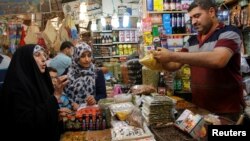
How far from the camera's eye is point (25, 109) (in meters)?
2.05

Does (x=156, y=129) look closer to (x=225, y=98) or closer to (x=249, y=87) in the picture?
(x=225, y=98)

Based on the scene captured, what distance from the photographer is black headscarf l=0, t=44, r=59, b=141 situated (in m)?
2.05

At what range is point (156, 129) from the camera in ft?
6.62

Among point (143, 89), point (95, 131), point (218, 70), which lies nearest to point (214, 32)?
point (218, 70)

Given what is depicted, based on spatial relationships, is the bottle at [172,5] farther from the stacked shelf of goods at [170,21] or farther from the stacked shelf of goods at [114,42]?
the stacked shelf of goods at [114,42]

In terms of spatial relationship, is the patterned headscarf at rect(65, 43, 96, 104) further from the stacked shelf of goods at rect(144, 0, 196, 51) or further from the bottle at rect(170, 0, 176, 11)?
the bottle at rect(170, 0, 176, 11)

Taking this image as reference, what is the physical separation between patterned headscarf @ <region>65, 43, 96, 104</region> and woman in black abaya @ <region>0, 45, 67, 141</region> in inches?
44.0

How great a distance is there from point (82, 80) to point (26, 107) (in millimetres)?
1442

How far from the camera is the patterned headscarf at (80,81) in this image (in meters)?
3.48

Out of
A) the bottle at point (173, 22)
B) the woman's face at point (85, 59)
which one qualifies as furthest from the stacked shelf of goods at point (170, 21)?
the woman's face at point (85, 59)

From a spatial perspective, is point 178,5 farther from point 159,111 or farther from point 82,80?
point 159,111

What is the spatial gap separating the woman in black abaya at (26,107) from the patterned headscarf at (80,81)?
1.12 m

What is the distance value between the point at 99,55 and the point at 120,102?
7729 mm

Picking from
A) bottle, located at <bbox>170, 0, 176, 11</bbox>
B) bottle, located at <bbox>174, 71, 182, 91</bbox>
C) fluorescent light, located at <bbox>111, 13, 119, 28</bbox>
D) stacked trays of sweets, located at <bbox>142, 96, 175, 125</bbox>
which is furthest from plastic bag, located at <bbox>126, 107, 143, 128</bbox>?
fluorescent light, located at <bbox>111, 13, 119, 28</bbox>
